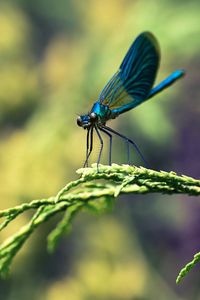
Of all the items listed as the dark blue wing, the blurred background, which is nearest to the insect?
the dark blue wing

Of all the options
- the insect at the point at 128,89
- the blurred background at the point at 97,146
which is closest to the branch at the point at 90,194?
the insect at the point at 128,89

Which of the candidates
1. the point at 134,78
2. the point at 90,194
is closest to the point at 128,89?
the point at 134,78

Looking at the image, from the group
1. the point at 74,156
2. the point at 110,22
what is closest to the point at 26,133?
the point at 74,156

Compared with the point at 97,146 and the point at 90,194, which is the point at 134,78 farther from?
the point at 97,146

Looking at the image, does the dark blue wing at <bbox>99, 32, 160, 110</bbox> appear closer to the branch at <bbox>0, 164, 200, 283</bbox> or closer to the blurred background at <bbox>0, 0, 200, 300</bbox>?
the branch at <bbox>0, 164, 200, 283</bbox>

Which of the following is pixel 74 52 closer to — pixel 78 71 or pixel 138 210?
pixel 78 71

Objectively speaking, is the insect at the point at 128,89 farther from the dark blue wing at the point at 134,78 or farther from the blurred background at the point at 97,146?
the blurred background at the point at 97,146
